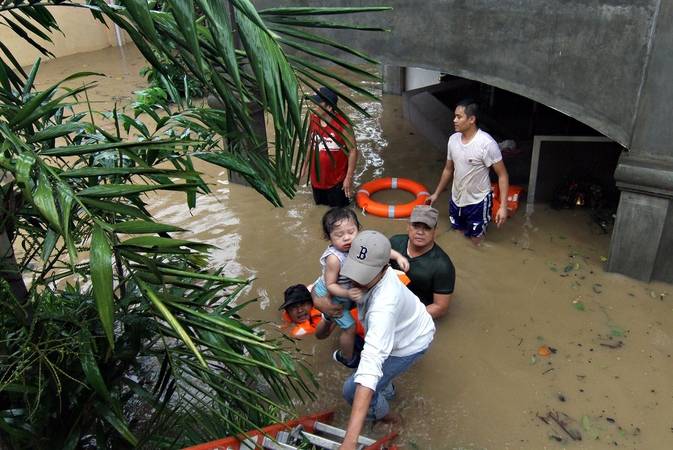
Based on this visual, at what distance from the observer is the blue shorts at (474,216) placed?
537 cm

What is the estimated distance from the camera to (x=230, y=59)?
1791mm

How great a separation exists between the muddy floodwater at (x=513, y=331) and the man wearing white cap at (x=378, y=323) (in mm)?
695

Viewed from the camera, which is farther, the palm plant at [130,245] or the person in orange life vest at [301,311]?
the person in orange life vest at [301,311]

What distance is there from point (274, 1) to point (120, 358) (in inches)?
170

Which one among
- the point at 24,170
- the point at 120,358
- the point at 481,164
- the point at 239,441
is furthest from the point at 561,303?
the point at 24,170

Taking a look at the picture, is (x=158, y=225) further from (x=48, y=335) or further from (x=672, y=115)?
(x=672, y=115)

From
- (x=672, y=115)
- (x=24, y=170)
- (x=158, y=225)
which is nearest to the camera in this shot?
(x=24, y=170)

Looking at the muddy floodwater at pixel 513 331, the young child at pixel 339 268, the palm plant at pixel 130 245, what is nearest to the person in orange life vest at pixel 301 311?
the muddy floodwater at pixel 513 331

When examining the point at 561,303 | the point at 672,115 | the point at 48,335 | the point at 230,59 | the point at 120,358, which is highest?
the point at 230,59

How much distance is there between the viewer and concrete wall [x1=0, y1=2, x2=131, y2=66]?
42.2 feet

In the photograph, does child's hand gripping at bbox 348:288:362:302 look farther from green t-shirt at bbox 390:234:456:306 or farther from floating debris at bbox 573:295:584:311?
floating debris at bbox 573:295:584:311

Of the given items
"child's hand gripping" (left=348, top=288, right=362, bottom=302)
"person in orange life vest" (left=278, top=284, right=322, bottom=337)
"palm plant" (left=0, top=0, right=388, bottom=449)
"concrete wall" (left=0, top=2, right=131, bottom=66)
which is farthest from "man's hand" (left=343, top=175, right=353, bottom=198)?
"concrete wall" (left=0, top=2, right=131, bottom=66)

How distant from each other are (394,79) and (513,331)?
6381mm

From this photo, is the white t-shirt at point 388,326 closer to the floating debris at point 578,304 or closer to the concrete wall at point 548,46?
the floating debris at point 578,304
